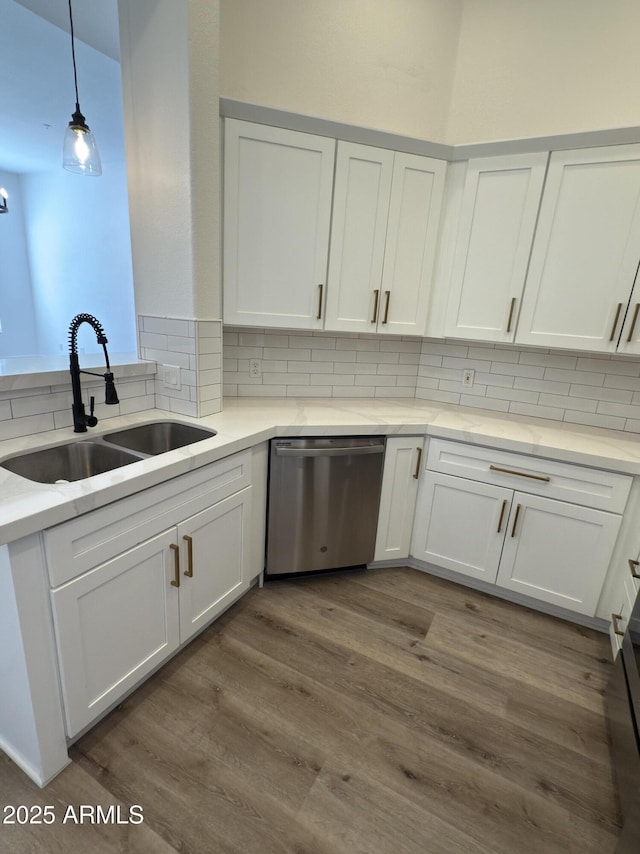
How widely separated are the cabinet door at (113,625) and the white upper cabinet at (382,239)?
150cm

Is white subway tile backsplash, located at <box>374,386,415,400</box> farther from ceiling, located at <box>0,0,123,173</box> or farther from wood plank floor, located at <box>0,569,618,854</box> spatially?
ceiling, located at <box>0,0,123,173</box>

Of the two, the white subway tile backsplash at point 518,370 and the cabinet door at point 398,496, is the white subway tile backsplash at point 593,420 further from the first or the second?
the cabinet door at point 398,496

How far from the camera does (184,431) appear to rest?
6.43 ft

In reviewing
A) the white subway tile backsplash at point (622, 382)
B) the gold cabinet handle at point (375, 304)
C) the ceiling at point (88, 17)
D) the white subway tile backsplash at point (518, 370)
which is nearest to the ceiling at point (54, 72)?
the ceiling at point (88, 17)

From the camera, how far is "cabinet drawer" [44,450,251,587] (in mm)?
1146

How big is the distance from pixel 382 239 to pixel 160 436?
5.05 ft

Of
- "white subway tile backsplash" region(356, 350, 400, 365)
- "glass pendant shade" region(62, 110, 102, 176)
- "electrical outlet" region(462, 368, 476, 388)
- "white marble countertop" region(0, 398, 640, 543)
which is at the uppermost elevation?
"glass pendant shade" region(62, 110, 102, 176)

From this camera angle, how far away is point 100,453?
1.66 metres

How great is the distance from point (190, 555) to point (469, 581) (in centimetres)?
159

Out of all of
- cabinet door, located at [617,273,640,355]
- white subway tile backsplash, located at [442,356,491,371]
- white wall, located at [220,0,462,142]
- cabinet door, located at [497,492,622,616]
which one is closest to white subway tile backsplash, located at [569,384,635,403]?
cabinet door, located at [617,273,640,355]

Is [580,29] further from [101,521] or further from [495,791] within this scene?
[495,791]

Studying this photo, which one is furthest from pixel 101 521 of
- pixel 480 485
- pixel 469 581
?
pixel 469 581

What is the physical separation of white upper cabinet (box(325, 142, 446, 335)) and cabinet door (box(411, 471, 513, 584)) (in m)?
0.94

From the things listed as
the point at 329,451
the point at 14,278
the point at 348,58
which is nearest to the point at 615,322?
the point at 329,451
